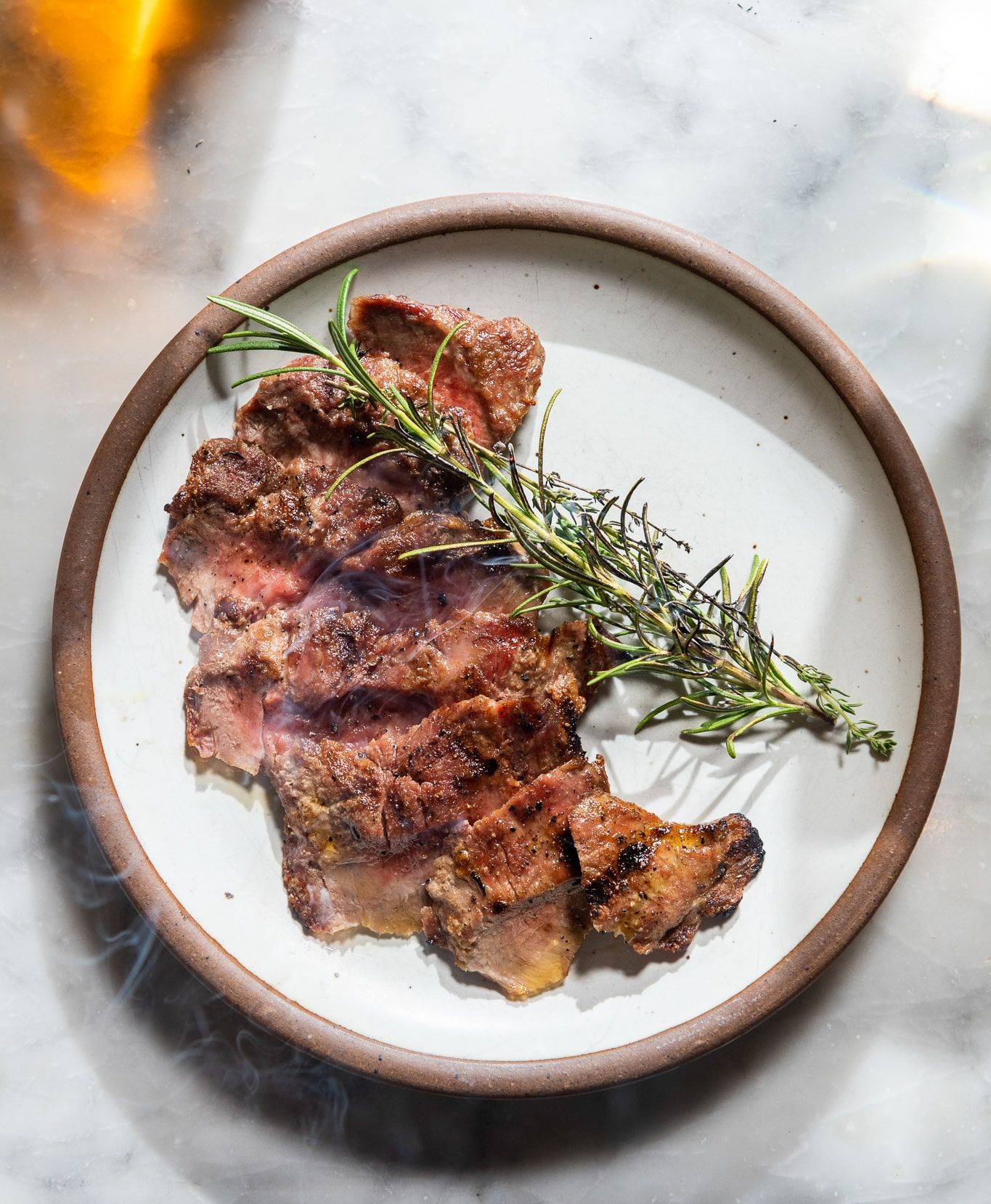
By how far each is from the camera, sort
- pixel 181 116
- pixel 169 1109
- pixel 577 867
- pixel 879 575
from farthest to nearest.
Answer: pixel 181 116 < pixel 169 1109 < pixel 879 575 < pixel 577 867

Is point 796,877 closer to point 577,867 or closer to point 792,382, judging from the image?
point 577,867

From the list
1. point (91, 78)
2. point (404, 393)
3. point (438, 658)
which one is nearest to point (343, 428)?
point (404, 393)

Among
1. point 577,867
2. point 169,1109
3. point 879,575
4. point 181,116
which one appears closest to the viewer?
point 577,867

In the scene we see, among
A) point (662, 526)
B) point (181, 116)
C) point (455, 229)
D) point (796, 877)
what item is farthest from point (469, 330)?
point (796, 877)

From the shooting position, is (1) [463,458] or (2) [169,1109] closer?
(1) [463,458]

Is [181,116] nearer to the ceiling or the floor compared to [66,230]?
nearer to the ceiling

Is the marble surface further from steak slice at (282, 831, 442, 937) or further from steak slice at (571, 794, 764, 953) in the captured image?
steak slice at (571, 794, 764, 953)

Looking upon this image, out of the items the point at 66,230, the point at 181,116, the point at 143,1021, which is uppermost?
the point at 181,116

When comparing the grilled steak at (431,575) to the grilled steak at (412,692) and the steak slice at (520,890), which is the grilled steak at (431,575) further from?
the steak slice at (520,890)
